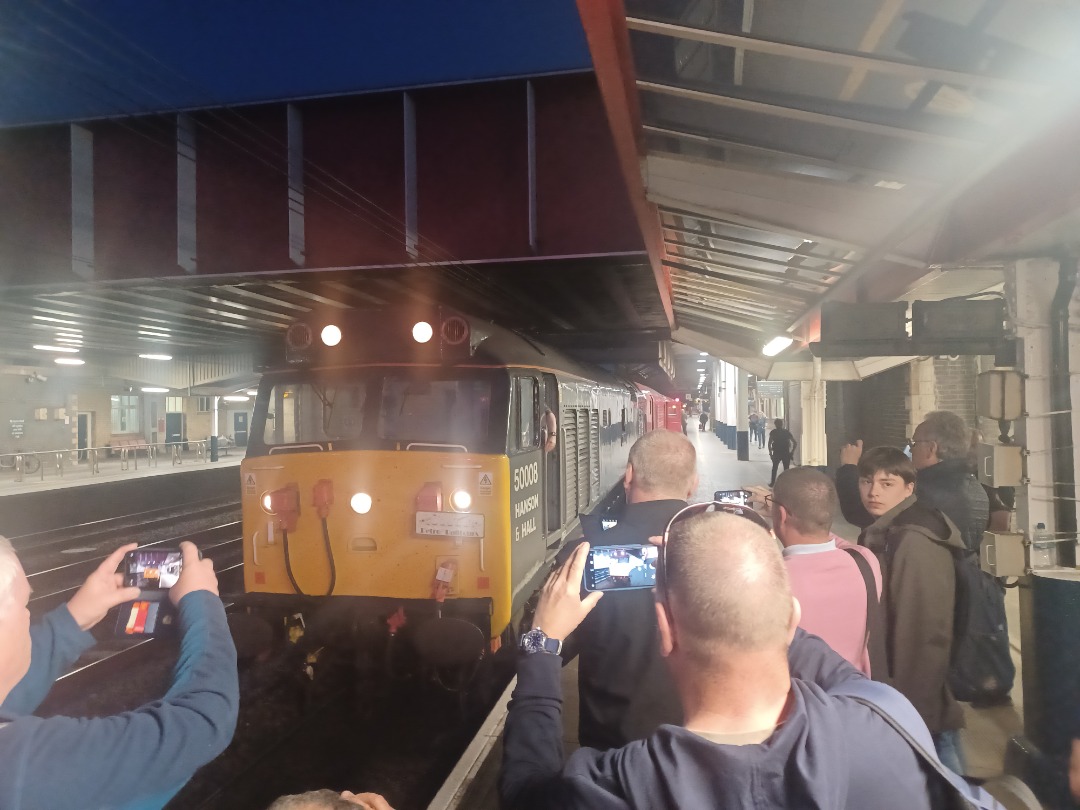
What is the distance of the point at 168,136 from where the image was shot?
11250mm

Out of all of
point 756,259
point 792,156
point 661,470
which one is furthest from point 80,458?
point 661,470

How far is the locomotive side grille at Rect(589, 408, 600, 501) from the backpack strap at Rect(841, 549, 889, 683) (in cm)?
625

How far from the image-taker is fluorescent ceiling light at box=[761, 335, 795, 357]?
37.8 feet

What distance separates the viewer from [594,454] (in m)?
9.56

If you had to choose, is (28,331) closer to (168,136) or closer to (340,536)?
(168,136)

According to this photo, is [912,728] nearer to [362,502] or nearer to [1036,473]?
[1036,473]

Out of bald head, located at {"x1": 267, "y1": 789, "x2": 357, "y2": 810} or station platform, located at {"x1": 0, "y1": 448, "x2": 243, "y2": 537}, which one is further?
station platform, located at {"x1": 0, "y1": 448, "x2": 243, "y2": 537}

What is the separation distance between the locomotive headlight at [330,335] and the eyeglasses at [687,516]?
4.51 m

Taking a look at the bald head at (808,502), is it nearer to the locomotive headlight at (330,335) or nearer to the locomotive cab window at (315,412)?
the locomotive cab window at (315,412)

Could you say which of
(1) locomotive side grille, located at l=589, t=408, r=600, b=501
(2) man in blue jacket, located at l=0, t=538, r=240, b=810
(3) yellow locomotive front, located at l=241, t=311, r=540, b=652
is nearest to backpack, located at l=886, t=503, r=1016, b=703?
(2) man in blue jacket, located at l=0, t=538, r=240, b=810

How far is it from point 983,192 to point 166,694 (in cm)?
446

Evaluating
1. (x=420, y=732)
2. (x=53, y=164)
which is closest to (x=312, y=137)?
(x=53, y=164)

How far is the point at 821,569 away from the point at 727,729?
4.72 ft

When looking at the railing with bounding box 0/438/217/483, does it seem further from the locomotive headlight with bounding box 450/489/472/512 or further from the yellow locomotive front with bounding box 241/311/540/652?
the locomotive headlight with bounding box 450/489/472/512
